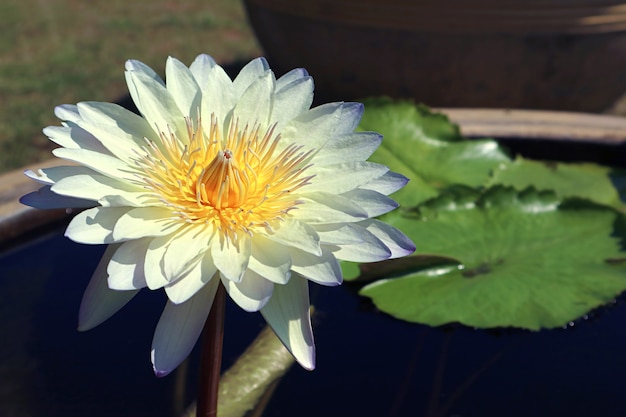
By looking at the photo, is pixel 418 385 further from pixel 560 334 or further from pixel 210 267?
pixel 210 267

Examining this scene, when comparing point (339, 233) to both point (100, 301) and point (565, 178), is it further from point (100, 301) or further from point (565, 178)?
point (565, 178)

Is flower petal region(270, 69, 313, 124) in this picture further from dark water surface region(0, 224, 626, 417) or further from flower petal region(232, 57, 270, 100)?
dark water surface region(0, 224, 626, 417)

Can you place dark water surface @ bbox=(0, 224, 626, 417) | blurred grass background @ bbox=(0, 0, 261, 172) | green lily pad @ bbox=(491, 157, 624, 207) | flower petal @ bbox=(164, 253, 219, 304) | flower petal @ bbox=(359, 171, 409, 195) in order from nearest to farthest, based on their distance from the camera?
flower petal @ bbox=(164, 253, 219, 304), flower petal @ bbox=(359, 171, 409, 195), dark water surface @ bbox=(0, 224, 626, 417), green lily pad @ bbox=(491, 157, 624, 207), blurred grass background @ bbox=(0, 0, 261, 172)

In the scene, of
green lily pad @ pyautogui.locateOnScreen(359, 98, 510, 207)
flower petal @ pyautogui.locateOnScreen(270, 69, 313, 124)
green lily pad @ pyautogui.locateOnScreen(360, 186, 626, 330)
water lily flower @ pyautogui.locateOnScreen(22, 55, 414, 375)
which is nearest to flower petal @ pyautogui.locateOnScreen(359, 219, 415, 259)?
water lily flower @ pyautogui.locateOnScreen(22, 55, 414, 375)

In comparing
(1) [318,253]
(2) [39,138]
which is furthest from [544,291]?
(2) [39,138]

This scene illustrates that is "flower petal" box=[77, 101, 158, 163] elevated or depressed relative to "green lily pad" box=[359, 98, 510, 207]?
elevated

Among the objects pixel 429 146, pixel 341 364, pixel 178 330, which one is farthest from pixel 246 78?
pixel 429 146
